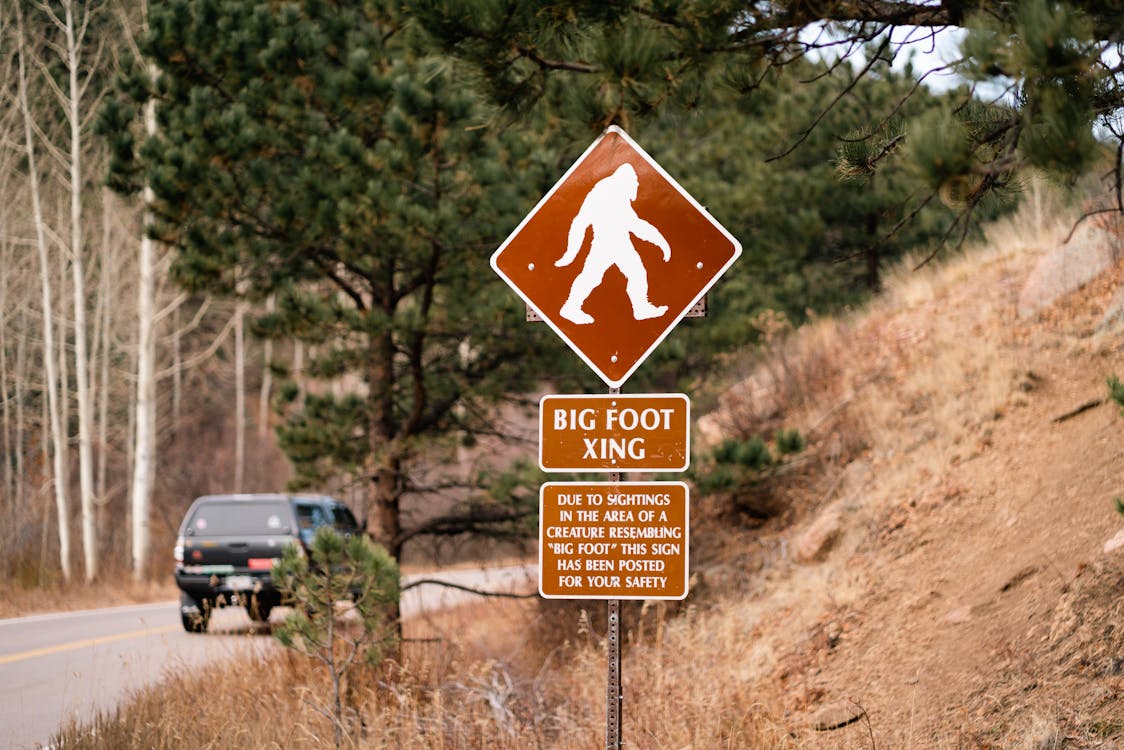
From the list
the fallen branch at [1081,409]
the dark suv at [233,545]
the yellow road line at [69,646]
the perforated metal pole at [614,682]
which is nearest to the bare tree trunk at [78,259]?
the dark suv at [233,545]

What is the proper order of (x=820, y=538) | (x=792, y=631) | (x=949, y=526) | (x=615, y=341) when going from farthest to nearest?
(x=820, y=538), (x=949, y=526), (x=792, y=631), (x=615, y=341)

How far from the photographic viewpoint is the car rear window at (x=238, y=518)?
1524 centimetres

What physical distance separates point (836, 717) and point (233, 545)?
977 centimetres

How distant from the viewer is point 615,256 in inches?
193

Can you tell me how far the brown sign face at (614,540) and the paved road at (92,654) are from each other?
4072 mm

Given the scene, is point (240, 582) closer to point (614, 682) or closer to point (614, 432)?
point (614, 682)

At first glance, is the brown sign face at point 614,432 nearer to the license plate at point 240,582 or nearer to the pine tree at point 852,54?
the pine tree at point 852,54

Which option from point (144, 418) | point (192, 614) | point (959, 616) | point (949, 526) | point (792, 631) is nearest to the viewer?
point (959, 616)

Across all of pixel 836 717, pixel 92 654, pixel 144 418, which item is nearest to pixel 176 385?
pixel 144 418

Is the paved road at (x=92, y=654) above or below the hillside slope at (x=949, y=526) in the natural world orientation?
below

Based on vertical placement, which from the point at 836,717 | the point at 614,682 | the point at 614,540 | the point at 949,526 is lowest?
the point at 836,717

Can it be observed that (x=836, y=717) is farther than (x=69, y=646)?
No

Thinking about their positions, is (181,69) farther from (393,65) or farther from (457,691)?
(457,691)

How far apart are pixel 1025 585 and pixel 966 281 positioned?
9020mm
